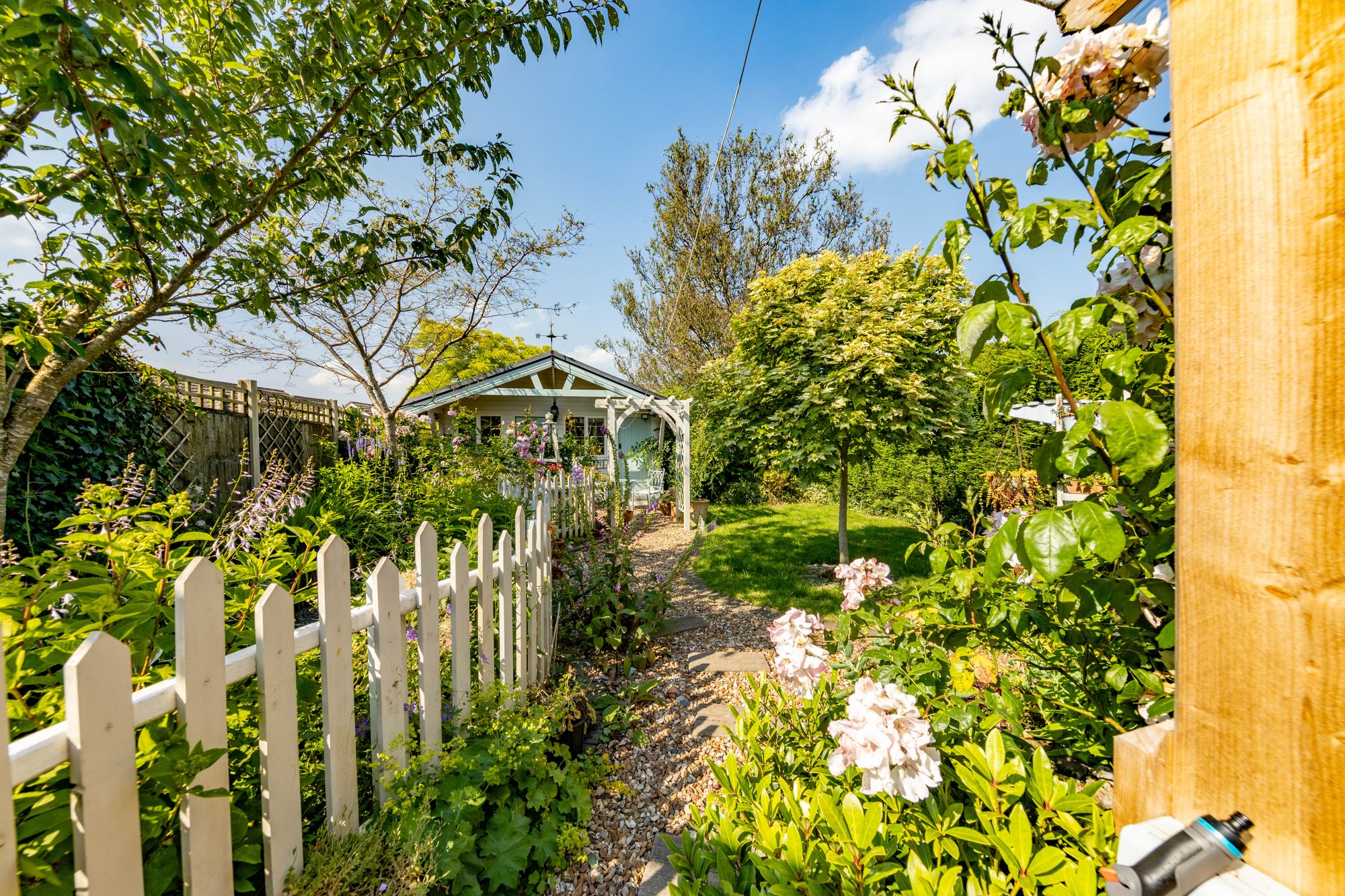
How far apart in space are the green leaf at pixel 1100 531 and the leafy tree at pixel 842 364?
3.81 metres

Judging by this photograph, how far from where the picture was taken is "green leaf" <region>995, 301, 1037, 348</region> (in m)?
0.82

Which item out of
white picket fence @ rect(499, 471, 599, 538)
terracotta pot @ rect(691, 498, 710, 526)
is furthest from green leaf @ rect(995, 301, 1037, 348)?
terracotta pot @ rect(691, 498, 710, 526)

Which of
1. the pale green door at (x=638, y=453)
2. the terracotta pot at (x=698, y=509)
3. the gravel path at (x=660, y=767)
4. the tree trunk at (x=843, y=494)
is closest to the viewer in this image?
the gravel path at (x=660, y=767)

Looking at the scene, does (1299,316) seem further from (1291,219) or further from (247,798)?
(247,798)

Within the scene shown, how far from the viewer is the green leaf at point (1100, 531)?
0.72 metres

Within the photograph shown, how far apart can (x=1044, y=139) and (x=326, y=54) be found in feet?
8.53

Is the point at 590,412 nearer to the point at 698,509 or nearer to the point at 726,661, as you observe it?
the point at 698,509

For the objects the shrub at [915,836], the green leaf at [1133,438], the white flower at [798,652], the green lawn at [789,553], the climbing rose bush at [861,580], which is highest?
the green leaf at [1133,438]

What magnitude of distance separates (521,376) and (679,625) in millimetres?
8209

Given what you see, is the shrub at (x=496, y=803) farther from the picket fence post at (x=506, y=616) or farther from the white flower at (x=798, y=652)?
the white flower at (x=798, y=652)

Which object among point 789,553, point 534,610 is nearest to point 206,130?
point 534,610

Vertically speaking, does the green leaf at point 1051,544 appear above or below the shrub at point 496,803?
above

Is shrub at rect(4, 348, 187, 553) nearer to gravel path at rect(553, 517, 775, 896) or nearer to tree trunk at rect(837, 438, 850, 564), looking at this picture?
gravel path at rect(553, 517, 775, 896)

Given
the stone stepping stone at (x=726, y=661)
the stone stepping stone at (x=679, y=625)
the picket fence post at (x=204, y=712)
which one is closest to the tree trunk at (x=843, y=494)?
the stone stepping stone at (x=679, y=625)
